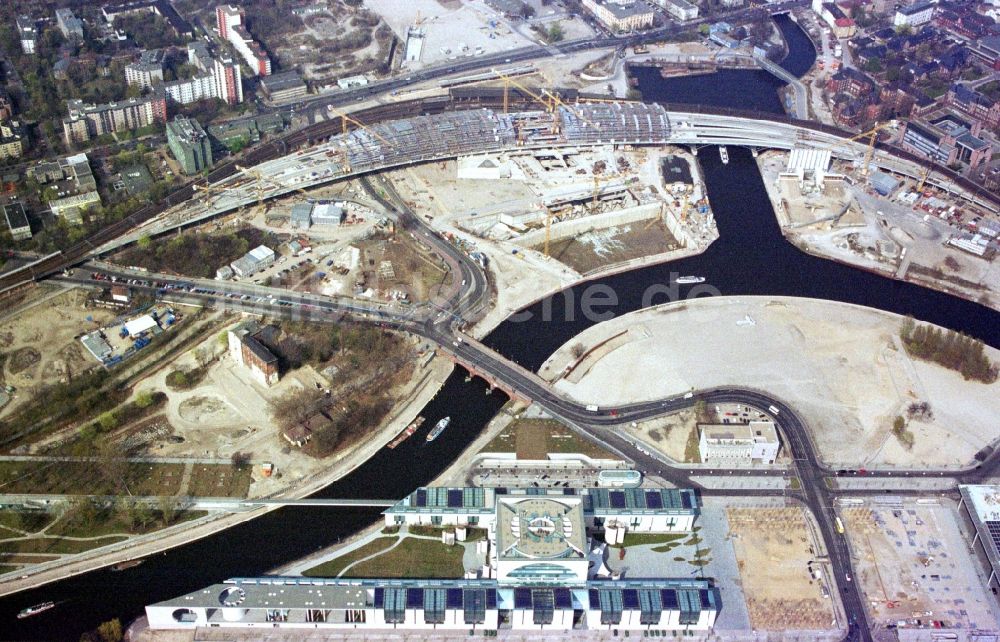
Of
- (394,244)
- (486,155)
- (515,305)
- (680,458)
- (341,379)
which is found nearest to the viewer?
(680,458)

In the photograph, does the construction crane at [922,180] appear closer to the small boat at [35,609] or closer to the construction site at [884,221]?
the construction site at [884,221]

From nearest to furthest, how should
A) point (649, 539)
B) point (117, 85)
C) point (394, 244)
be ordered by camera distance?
point (649, 539) < point (394, 244) < point (117, 85)

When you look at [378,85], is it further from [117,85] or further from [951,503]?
[951,503]

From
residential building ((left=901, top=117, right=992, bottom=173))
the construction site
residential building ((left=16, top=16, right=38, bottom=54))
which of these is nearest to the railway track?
residential building ((left=901, top=117, right=992, bottom=173))

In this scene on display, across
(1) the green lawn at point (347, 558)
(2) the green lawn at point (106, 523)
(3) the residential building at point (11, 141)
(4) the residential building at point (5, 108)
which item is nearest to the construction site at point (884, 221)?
(1) the green lawn at point (347, 558)

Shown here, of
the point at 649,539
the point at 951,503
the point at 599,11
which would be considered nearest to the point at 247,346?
the point at 649,539

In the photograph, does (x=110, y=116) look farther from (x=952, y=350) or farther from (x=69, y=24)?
(x=952, y=350)

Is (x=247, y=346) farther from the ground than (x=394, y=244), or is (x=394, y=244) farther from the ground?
(x=394, y=244)
